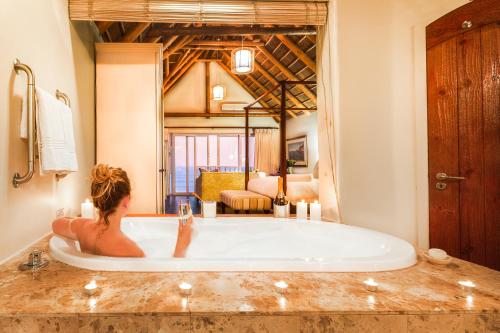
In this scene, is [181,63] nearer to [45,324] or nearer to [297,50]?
[297,50]

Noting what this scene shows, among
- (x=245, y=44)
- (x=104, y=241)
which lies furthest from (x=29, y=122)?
(x=245, y=44)

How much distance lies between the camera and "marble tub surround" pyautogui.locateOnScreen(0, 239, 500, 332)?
82 cm

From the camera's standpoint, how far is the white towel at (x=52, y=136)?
1409 mm

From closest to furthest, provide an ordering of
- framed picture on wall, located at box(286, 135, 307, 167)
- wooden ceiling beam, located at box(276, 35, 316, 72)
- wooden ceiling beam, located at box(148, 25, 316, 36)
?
wooden ceiling beam, located at box(148, 25, 316, 36) < wooden ceiling beam, located at box(276, 35, 316, 72) < framed picture on wall, located at box(286, 135, 307, 167)

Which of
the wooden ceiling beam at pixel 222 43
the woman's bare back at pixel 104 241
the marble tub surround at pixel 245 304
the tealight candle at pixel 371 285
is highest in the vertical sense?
the wooden ceiling beam at pixel 222 43

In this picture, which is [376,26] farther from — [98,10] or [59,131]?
[59,131]

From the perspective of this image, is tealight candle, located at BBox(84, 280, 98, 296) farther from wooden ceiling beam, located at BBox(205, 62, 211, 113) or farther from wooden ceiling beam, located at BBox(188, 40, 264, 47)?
wooden ceiling beam, located at BBox(205, 62, 211, 113)

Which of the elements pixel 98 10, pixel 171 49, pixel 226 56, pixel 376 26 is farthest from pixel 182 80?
pixel 376 26

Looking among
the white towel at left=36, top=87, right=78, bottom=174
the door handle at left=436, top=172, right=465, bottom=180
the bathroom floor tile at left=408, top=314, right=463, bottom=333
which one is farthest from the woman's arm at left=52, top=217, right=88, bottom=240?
the door handle at left=436, top=172, right=465, bottom=180

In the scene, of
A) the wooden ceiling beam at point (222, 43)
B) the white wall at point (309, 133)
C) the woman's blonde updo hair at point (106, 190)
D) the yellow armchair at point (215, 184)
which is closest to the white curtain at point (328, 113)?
the woman's blonde updo hair at point (106, 190)

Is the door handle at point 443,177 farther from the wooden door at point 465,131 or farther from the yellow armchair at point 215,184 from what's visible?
the yellow armchair at point 215,184

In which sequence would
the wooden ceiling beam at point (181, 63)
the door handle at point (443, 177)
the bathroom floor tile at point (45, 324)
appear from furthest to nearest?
the wooden ceiling beam at point (181, 63)
the door handle at point (443, 177)
the bathroom floor tile at point (45, 324)

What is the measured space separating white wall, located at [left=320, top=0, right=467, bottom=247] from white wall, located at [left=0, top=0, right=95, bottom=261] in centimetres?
175

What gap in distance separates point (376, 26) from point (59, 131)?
6.56ft
